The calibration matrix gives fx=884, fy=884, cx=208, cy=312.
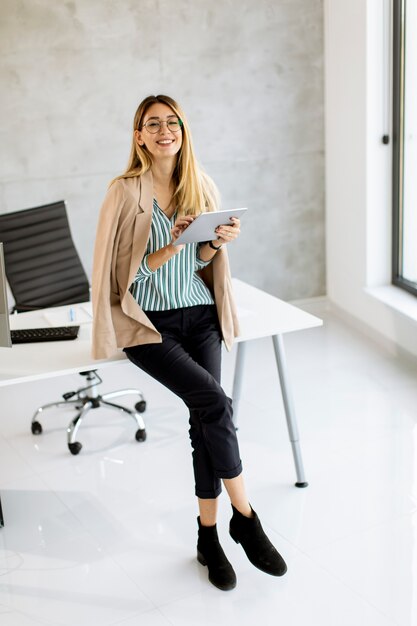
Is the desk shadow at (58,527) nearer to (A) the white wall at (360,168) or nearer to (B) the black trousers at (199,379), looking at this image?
(B) the black trousers at (199,379)

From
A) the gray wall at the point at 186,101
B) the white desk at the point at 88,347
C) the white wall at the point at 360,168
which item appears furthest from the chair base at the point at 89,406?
the white wall at the point at 360,168

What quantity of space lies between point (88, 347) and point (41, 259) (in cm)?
134

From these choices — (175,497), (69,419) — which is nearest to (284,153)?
(69,419)

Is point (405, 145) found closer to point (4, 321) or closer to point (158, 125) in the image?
point (158, 125)

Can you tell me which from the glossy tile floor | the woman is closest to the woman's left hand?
the woman

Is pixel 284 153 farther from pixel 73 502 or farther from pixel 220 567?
pixel 220 567

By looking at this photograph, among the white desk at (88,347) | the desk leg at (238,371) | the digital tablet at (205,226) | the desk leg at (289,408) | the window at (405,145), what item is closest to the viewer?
the digital tablet at (205,226)

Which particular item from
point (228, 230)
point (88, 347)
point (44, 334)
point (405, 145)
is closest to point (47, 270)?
point (44, 334)

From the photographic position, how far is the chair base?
435 centimetres

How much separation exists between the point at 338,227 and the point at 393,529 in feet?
9.89

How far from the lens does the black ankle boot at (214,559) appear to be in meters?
3.22

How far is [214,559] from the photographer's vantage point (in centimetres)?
328

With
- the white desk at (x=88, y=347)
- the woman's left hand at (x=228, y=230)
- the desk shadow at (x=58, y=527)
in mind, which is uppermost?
the woman's left hand at (x=228, y=230)

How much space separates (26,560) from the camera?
3482mm
